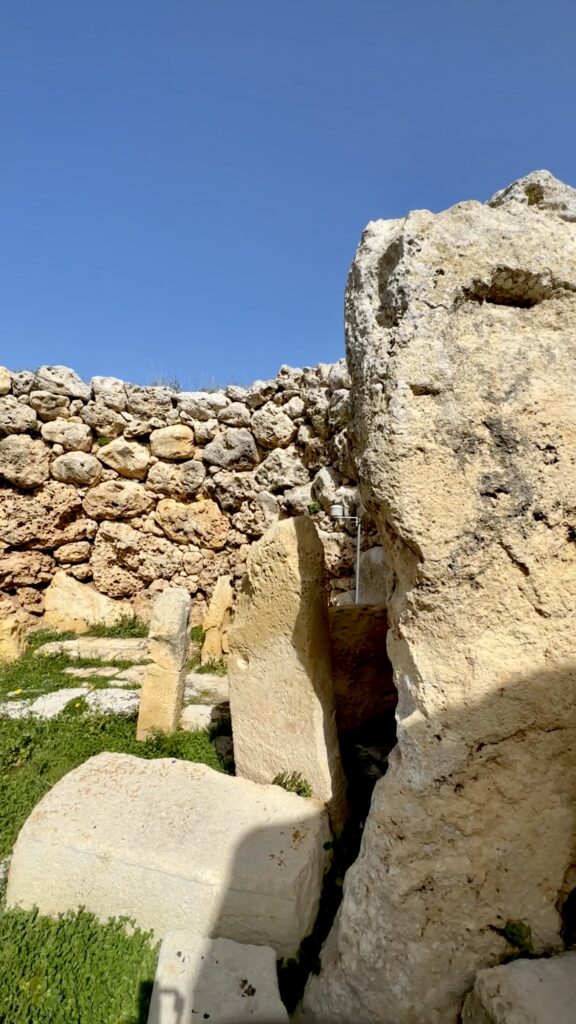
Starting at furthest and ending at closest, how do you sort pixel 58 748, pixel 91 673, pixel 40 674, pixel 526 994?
pixel 91 673 < pixel 40 674 < pixel 58 748 < pixel 526 994

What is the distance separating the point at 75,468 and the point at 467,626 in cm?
664

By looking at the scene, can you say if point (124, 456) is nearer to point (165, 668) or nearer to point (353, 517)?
point (353, 517)

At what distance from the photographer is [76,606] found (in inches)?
296

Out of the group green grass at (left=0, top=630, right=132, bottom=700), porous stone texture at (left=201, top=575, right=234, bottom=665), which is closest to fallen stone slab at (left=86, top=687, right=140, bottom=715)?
green grass at (left=0, top=630, right=132, bottom=700)

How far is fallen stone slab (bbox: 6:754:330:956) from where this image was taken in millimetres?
2201

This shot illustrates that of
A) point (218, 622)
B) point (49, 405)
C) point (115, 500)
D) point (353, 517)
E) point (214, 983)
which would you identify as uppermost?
point (49, 405)

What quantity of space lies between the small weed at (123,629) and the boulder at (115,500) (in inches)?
58.5

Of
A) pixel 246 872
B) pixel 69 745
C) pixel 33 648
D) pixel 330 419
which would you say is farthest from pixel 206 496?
pixel 246 872

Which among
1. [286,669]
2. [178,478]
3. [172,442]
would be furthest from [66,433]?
[286,669]

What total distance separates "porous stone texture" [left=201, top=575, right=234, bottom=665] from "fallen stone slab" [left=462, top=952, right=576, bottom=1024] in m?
4.52

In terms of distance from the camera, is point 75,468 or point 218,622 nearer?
point 218,622

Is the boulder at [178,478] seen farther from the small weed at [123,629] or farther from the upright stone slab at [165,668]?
Result: the upright stone slab at [165,668]

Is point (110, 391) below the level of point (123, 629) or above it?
above

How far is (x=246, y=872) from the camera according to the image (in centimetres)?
225
